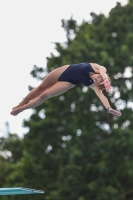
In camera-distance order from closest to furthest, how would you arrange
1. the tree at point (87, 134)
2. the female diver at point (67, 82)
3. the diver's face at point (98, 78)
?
the diver's face at point (98, 78), the female diver at point (67, 82), the tree at point (87, 134)

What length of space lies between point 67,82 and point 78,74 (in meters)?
0.27

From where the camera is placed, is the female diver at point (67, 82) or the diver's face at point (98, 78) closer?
the diver's face at point (98, 78)

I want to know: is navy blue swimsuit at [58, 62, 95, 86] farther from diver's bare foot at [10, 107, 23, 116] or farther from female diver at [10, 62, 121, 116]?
diver's bare foot at [10, 107, 23, 116]

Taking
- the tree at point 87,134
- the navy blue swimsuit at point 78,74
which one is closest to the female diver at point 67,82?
the navy blue swimsuit at point 78,74

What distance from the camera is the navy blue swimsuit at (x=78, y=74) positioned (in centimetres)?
762

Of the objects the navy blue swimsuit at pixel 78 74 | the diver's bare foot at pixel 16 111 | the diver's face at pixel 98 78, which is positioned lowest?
the diver's bare foot at pixel 16 111

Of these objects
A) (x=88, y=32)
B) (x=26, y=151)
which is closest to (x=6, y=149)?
(x=26, y=151)

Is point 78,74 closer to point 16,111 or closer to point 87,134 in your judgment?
point 16,111

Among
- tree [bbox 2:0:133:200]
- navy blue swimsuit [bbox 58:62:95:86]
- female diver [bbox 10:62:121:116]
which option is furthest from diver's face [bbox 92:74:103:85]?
tree [bbox 2:0:133:200]

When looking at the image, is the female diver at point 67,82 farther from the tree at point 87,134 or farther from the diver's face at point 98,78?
the tree at point 87,134

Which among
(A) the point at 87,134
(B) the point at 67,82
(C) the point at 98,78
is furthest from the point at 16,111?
(A) the point at 87,134

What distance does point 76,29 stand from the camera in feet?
72.4

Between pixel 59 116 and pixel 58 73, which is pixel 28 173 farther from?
pixel 58 73

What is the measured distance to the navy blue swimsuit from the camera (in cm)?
762
